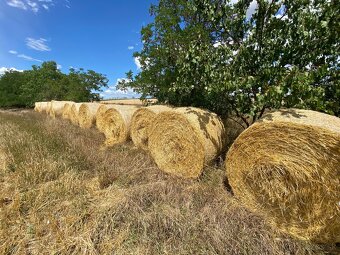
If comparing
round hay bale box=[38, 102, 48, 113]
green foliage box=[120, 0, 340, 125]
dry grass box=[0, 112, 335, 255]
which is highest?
green foliage box=[120, 0, 340, 125]

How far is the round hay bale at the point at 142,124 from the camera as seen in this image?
255 inches

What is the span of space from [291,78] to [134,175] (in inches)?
132

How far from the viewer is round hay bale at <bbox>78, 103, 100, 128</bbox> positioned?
10.4 metres

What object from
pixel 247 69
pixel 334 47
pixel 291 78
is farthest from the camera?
pixel 247 69

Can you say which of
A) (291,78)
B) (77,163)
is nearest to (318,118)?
(291,78)

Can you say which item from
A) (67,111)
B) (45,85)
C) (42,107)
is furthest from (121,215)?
(45,85)

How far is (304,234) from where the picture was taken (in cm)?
290

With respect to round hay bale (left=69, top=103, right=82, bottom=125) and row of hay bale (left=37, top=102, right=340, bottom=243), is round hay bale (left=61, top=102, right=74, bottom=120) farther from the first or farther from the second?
row of hay bale (left=37, top=102, right=340, bottom=243)

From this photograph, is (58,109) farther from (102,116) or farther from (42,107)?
(102,116)

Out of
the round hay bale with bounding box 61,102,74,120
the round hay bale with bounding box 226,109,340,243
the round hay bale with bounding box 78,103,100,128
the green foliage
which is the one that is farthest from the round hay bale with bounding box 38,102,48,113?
the round hay bale with bounding box 226,109,340,243

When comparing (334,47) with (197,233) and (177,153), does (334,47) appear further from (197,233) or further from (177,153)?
(197,233)

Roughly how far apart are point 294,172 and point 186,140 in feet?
7.17

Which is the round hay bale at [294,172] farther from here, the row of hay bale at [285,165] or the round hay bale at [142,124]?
the round hay bale at [142,124]

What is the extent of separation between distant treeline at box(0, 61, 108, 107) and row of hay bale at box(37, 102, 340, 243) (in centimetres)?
2213
